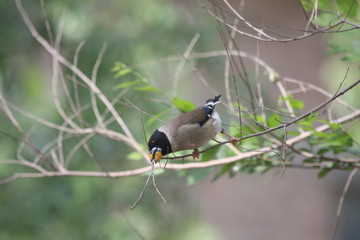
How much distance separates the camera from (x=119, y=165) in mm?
3963

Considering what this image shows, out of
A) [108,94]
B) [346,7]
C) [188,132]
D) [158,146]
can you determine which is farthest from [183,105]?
[108,94]

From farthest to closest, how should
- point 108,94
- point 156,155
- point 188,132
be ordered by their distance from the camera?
point 108,94
point 188,132
point 156,155

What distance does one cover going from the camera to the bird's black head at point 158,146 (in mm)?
1849

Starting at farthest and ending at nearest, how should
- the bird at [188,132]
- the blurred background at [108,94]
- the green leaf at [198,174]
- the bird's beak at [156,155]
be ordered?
the blurred background at [108,94], the green leaf at [198,174], the bird at [188,132], the bird's beak at [156,155]

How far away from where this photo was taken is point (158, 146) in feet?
6.20

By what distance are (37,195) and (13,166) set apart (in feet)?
0.74

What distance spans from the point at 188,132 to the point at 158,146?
0.15 metres

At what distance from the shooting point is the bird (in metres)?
1.93

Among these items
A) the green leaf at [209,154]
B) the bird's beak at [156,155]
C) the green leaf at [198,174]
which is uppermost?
the bird's beak at [156,155]

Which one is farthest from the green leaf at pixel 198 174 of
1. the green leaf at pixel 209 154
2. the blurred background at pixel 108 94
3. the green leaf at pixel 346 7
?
the blurred background at pixel 108 94

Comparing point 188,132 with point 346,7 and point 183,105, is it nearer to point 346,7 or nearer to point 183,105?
point 183,105

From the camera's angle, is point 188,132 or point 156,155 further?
point 188,132

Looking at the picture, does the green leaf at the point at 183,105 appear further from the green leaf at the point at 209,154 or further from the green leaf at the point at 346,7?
the green leaf at the point at 346,7

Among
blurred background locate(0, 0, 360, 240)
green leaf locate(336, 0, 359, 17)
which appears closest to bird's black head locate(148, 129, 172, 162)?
green leaf locate(336, 0, 359, 17)
